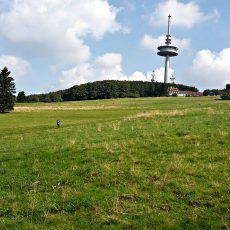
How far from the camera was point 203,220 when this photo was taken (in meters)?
11.0

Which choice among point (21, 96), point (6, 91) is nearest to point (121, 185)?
point (6, 91)

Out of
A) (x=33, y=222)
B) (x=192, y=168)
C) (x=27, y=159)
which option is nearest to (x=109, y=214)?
(x=33, y=222)

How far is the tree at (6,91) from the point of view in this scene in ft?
361

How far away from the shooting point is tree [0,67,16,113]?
110 metres

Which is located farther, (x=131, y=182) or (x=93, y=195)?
(x=131, y=182)

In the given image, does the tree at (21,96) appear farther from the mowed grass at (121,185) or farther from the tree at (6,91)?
the mowed grass at (121,185)

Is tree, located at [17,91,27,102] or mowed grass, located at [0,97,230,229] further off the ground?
tree, located at [17,91,27,102]

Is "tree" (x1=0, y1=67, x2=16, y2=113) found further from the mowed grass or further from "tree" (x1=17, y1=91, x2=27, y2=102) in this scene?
the mowed grass

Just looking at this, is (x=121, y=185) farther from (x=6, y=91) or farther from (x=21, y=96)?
(x=21, y=96)

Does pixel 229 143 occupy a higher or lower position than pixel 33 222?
higher

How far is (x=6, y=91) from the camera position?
371 ft

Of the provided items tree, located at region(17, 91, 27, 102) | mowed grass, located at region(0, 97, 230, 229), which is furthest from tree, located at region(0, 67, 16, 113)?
mowed grass, located at region(0, 97, 230, 229)

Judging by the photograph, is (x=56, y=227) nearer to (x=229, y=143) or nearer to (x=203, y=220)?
(x=203, y=220)

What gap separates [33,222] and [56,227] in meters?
0.87
